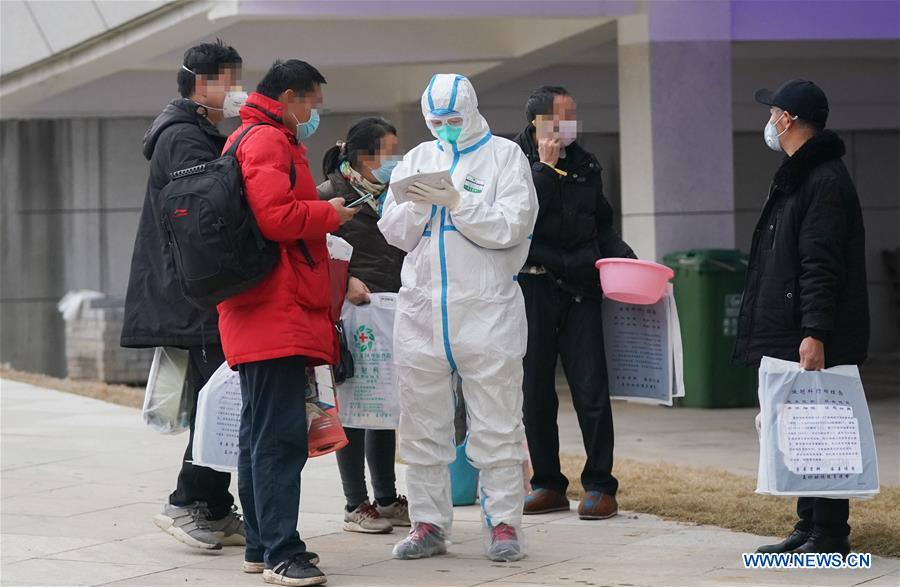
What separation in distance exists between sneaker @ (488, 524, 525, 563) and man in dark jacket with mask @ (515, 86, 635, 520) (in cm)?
102

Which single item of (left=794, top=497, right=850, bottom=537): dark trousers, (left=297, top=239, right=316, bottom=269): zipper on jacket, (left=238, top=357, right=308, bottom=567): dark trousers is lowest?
(left=794, top=497, right=850, bottom=537): dark trousers

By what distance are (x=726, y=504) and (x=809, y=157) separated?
2024 mm

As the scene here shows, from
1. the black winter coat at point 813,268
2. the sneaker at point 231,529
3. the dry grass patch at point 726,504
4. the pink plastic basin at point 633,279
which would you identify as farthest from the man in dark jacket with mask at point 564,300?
the sneaker at point 231,529

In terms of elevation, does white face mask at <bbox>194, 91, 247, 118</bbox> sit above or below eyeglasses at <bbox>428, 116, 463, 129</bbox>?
above

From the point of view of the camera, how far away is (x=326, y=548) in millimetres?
6074

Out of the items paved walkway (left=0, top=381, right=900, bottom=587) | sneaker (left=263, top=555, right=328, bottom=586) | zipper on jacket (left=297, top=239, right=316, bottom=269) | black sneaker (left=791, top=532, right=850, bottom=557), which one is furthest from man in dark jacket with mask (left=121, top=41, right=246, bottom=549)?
black sneaker (left=791, top=532, right=850, bottom=557)

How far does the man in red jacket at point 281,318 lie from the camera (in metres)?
5.12

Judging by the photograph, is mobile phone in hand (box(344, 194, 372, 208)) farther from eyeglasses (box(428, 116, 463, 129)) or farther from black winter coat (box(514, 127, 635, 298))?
black winter coat (box(514, 127, 635, 298))

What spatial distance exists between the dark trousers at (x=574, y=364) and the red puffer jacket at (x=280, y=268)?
1.65m

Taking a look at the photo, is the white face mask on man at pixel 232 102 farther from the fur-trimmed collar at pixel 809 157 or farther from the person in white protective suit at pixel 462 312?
the fur-trimmed collar at pixel 809 157

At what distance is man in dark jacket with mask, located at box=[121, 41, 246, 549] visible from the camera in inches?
225

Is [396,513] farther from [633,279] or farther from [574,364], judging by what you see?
[633,279]

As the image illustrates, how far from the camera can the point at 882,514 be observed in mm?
6410

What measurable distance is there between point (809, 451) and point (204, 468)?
250 cm
